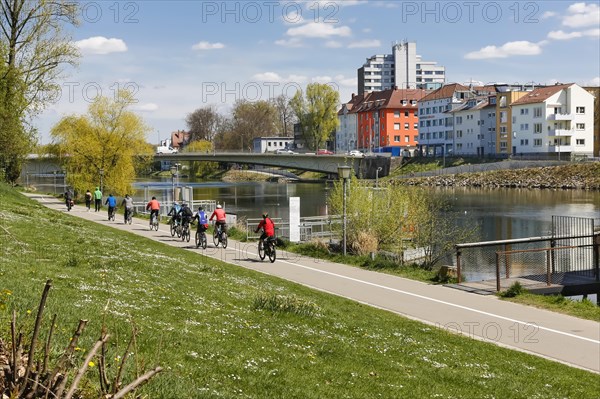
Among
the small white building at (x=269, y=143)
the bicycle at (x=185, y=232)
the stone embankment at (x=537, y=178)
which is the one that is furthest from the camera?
the small white building at (x=269, y=143)

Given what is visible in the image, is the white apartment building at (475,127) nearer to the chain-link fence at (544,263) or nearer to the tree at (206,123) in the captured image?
the tree at (206,123)

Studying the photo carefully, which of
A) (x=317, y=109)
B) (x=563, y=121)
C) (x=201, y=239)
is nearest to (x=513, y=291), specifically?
(x=201, y=239)

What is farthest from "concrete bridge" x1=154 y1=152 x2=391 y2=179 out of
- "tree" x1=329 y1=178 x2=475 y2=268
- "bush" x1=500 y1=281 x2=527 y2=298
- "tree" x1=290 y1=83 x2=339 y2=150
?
"bush" x1=500 y1=281 x2=527 y2=298

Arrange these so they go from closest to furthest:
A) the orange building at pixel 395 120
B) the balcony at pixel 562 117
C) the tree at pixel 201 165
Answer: the balcony at pixel 562 117 → the tree at pixel 201 165 → the orange building at pixel 395 120

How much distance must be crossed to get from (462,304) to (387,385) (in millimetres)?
8802

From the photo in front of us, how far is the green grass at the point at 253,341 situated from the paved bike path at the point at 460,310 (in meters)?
0.93

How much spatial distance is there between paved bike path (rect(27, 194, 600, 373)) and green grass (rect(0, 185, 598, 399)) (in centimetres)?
93

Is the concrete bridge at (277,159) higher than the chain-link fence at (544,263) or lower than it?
higher

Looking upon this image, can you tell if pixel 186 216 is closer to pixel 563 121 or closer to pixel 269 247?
pixel 269 247

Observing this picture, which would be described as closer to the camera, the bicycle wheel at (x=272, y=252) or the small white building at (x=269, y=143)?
the bicycle wheel at (x=272, y=252)

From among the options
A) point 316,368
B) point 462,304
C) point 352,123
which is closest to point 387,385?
point 316,368

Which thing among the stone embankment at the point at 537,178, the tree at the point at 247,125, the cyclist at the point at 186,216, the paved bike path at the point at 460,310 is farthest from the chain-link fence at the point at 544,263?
the tree at the point at 247,125

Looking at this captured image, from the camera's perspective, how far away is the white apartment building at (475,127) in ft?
401

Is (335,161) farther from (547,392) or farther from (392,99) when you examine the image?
(547,392)
